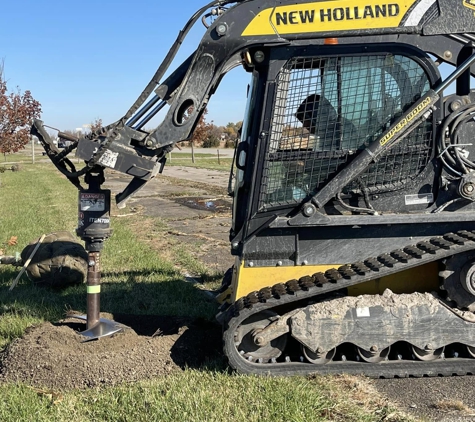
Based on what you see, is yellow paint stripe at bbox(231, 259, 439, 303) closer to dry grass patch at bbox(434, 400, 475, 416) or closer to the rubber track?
the rubber track

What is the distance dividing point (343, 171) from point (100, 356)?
248 cm

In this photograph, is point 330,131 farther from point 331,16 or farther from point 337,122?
point 331,16

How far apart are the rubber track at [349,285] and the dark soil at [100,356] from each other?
0.49 metres

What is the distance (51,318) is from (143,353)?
6.25ft

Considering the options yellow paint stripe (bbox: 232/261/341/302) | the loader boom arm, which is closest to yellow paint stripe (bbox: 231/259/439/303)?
yellow paint stripe (bbox: 232/261/341/302)

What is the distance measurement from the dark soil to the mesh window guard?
4.83 feet

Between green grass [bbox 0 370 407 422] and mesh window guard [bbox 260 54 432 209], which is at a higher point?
mesh window guard [bbox 260 54 432 209]

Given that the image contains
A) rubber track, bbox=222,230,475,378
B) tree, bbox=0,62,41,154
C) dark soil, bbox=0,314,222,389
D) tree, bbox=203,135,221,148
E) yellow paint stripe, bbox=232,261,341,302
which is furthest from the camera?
tree, bbox=203,135,221,148

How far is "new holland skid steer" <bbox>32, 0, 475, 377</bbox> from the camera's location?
431 centimetres

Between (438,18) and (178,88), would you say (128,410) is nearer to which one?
(178,88)

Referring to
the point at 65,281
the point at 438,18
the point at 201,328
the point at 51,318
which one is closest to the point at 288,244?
the point at 201,328

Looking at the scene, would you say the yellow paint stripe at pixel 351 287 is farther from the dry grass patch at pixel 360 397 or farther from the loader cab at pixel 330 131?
the dry grass patch at pixel 360 397

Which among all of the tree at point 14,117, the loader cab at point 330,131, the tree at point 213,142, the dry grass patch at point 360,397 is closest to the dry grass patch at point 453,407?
the dry grass patch at point 360,397

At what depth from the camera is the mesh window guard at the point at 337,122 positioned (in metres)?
4.45
